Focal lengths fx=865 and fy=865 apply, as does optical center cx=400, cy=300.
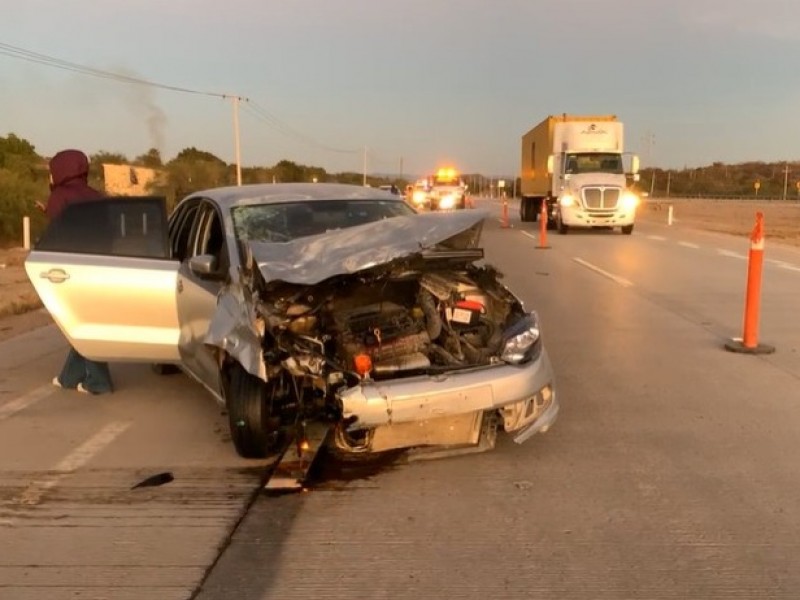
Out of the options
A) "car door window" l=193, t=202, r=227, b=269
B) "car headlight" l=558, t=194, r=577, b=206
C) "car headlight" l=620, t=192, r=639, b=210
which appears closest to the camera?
"car door window" l=193, t=202, r=227, b=269

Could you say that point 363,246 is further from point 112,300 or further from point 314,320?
point 112,300

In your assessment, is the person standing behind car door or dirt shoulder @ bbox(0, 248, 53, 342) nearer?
the person standing behind car door

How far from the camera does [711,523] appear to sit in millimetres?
4449

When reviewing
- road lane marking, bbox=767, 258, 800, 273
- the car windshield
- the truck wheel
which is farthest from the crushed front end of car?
the truck wheel

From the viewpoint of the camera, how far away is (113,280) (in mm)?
6438

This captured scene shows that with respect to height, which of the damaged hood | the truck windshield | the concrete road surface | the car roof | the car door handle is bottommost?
the concrete road surface

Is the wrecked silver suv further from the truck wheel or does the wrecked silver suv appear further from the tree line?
the truck wheel

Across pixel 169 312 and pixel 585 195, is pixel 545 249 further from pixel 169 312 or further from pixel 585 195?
pixel 169 312

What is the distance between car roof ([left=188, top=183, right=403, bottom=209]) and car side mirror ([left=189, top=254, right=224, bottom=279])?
805 mm

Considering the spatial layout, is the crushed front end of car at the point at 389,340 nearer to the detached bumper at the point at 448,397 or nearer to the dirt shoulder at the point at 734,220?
→ the detached bumper at the point at 448,397

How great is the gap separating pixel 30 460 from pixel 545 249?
18.0 metres

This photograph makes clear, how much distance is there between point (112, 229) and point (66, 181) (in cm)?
103

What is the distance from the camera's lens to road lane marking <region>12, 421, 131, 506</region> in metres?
4.92

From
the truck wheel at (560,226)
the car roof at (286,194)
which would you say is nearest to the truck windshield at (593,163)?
the truck wheel at (560,226)
